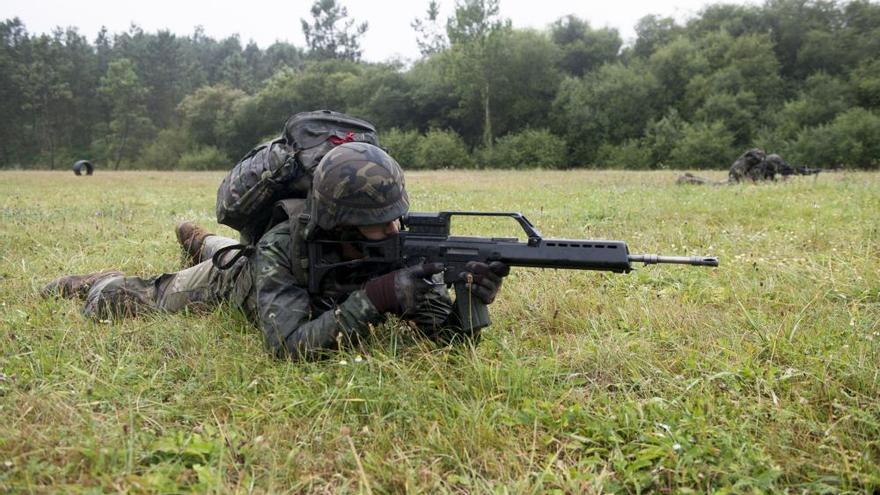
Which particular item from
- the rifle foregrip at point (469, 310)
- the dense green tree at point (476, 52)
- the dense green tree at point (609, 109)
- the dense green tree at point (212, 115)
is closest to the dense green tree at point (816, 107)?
the dense green tree at point (609, 109)

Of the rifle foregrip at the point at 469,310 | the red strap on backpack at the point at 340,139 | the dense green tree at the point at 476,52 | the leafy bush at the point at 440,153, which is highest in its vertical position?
the dense green tree at the point at 476,52

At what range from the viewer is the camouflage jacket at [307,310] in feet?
11.5

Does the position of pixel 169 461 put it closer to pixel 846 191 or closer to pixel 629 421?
→ pixel 629 421

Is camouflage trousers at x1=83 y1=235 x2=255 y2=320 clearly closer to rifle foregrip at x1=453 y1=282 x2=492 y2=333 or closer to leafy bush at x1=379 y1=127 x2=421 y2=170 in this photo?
rifle foregrip at x1=453 y1=282 x2=492 y2=333

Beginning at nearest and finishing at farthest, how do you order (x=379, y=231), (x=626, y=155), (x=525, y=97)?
(x=379, y=231) < (x=626, y=155) < (x=525, y=97)

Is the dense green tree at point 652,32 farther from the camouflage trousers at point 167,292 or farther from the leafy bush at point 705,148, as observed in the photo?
the camouflage trousers at point 167,292

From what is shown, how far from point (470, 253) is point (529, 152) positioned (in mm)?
→ 50161

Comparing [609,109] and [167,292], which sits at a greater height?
[609,109]

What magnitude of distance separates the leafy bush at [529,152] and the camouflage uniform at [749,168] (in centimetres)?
3544

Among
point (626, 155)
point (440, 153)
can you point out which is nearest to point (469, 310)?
point (626, 155)

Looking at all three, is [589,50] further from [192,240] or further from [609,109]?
[192,240]

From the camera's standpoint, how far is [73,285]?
16.9 feet

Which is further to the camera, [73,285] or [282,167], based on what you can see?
[73,285]

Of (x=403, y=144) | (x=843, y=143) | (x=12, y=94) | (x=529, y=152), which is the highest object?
(x=12, y=94)
